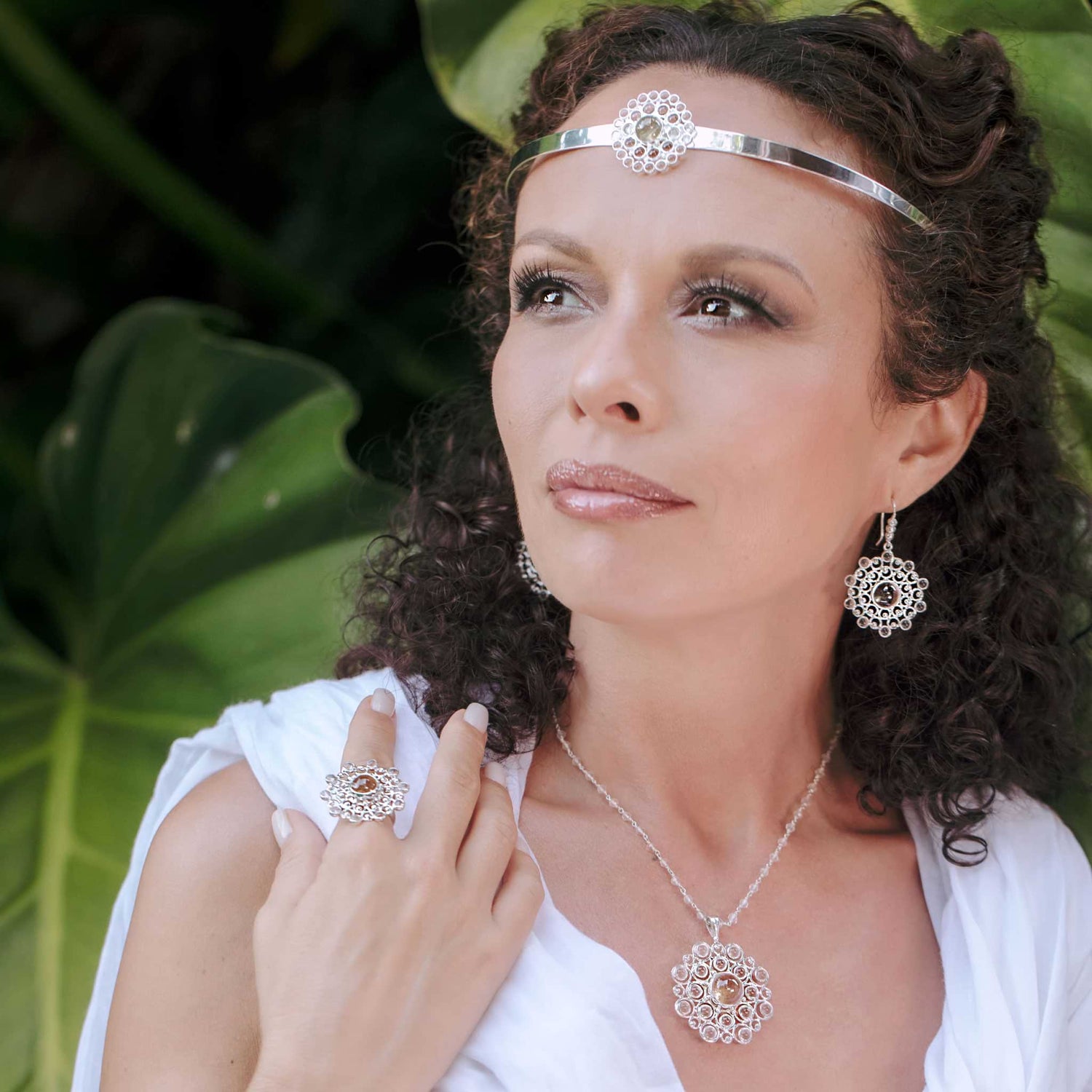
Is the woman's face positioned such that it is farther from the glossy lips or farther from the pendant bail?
the pendant bail

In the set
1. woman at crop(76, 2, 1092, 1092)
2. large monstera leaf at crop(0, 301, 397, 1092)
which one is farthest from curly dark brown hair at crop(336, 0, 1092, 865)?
large monstera leaf at crop(0, 301, 397, 1092)

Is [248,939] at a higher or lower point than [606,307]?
lower

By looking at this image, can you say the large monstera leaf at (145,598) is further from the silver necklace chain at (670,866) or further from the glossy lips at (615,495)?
the glossy lips at (615,495)

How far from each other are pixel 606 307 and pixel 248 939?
666 mm

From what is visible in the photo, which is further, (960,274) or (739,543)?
(960,274)

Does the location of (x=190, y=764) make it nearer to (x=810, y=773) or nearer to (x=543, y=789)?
(x=543, y=789)

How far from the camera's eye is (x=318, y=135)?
8.90ft

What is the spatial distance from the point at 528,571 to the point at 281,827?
44 centimetres

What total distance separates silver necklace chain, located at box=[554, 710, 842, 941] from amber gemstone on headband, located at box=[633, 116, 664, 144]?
23.9 inches

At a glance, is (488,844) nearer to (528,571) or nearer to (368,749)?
(368,749)

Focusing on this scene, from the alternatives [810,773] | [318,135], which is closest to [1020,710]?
[810,773]

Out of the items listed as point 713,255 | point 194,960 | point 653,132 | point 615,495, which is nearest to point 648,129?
point 653,132

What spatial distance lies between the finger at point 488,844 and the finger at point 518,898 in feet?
0.03

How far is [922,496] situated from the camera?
1599mm
